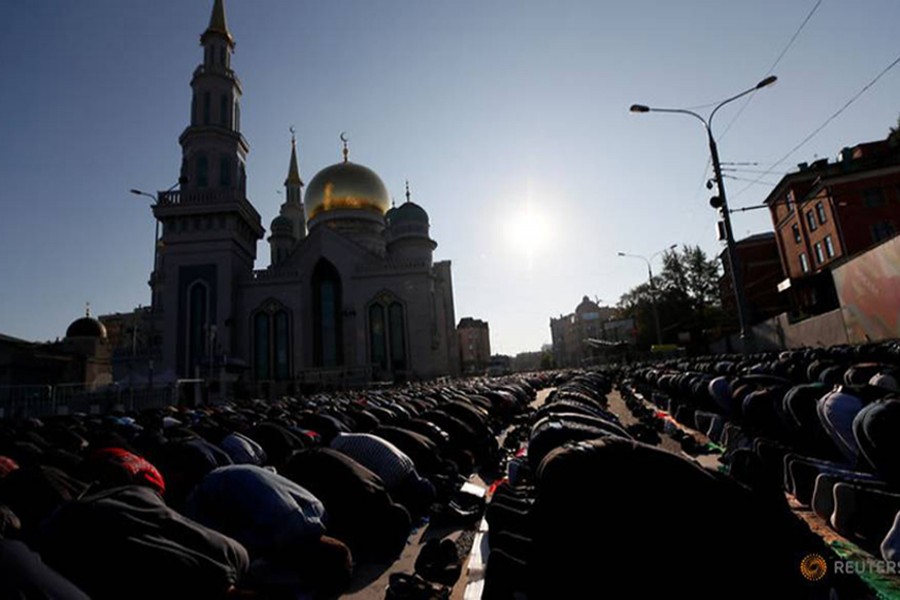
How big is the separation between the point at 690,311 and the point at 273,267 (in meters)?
45.0

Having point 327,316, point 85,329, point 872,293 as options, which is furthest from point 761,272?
point 85,329

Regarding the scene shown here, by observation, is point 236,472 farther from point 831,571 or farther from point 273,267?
point 273,267

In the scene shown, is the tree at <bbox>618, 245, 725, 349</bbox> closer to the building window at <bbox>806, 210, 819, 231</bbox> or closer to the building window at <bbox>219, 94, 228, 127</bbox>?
the building window at <bbox>806, 210, 819, 231</bbox>

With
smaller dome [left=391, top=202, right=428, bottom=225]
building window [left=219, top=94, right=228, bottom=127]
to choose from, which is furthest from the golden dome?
building window [left=219, top=94, right=228, bottom=127]

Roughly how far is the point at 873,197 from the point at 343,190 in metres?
41.4

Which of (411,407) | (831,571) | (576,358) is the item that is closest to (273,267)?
(411,407)

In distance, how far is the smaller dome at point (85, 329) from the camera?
46.3m

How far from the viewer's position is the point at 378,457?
5590mm

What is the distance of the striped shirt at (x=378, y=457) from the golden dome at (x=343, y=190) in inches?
1724

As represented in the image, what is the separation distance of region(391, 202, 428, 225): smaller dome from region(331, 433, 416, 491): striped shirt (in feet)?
143

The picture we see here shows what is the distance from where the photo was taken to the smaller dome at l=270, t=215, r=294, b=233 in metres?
50.4

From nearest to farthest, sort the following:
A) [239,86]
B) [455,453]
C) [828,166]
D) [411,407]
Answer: [455,453], [411,407], [828,166], [239,86]

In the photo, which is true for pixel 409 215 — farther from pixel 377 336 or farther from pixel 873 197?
pixel 873 197

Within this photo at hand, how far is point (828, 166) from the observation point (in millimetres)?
30609
